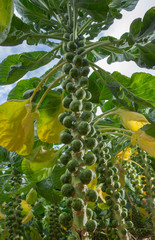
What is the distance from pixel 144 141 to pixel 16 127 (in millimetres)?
781

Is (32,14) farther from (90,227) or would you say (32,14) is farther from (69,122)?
(90,227)

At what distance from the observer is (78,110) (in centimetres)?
104

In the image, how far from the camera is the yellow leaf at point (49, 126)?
56.6 inches

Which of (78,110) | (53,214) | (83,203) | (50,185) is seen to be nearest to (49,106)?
(78,110)

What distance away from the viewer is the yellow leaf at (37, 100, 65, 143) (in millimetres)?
1438

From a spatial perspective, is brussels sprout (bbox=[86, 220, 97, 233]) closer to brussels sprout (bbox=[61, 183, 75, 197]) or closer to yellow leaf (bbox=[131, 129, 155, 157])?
brussels sprout (bbox=[61, 183, 75, 197])

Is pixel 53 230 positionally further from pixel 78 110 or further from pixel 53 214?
pixel 78 110

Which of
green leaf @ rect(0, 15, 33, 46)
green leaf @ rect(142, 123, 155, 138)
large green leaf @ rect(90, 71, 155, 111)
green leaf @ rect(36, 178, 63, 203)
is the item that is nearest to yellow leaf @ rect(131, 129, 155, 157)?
green leaf @ rect(142, 123, 155, 138)

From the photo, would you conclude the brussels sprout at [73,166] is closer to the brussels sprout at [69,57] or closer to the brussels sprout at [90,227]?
the brussels sprout at [90,227]

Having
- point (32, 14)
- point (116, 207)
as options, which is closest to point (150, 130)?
point (116, 207)

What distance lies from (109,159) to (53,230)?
1209 millimetres

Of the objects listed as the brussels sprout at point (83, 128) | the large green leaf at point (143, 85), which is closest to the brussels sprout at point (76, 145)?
the brussels sprout at point (83, 128)

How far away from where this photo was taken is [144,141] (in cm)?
136

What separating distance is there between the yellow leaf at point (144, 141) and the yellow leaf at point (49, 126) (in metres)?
0.49
